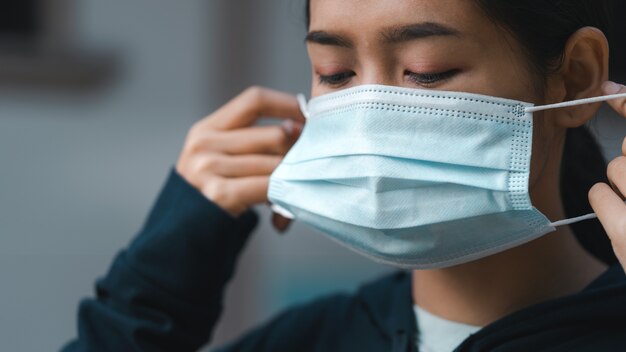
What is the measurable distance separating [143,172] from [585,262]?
328 cm

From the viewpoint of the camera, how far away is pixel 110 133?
15.8 feet

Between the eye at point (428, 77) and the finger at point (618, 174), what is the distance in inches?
11.5

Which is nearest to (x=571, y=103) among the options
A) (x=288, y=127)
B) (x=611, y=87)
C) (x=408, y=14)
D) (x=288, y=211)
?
(x=611, y=87)

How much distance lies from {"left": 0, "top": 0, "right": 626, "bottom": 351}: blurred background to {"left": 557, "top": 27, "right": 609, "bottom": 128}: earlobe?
3.07 metres

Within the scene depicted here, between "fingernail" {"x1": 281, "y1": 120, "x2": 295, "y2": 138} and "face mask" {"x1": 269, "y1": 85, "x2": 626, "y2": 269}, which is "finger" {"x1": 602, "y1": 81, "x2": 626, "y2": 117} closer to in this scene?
"face mask" {"x1": 269, "y1": 85, "x2": 626, "y2": 269}

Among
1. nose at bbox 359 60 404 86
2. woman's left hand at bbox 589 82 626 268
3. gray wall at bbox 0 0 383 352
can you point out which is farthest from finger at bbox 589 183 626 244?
gray wall at bbox 0 0 383 352

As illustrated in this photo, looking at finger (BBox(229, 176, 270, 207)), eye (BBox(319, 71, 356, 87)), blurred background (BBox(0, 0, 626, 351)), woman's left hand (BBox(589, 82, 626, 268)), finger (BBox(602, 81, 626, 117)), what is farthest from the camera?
blurred background (BBox(0, 0, 626, 351))

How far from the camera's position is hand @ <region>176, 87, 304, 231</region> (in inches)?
79.1

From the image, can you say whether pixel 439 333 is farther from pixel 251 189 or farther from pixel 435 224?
pixel 251 189

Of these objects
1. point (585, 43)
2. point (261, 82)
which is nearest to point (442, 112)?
point (585, 43)

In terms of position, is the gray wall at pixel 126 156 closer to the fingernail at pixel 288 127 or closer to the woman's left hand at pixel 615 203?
the fingernail at pixel 288 127

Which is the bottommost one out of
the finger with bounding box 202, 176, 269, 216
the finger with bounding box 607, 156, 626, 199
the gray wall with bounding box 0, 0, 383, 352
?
the gray wall with bounding box 0, 0, 383, 352

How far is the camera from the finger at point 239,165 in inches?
79.6

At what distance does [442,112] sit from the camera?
1628 millimetres
